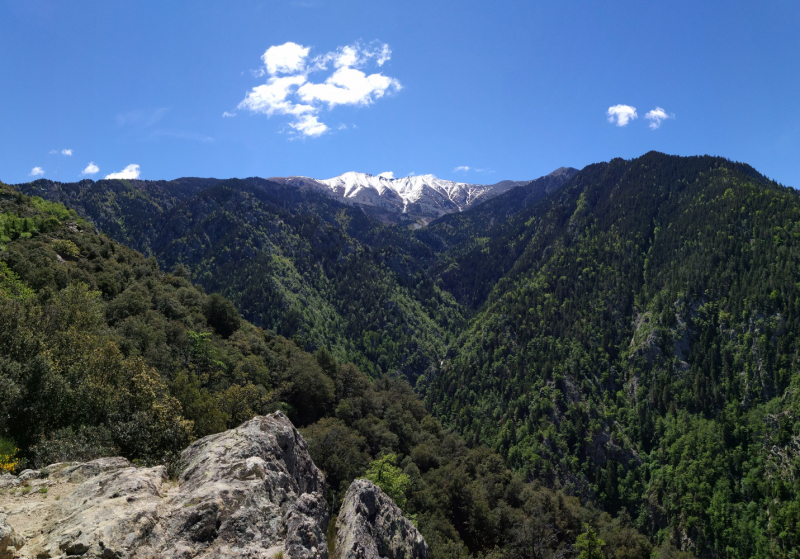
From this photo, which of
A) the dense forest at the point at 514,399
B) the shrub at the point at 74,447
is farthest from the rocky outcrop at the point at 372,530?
the shrub at the point at 74,447

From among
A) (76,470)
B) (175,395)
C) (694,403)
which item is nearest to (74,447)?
(76,470)

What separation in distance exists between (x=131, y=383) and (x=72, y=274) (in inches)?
1536

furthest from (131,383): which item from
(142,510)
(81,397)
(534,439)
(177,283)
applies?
(534,439)

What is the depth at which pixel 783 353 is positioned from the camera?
137 metres

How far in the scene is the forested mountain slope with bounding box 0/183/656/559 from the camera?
27.0 metres

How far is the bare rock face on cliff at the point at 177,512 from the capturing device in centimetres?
1510

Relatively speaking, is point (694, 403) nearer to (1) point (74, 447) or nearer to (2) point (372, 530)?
(2) point (372, 530)

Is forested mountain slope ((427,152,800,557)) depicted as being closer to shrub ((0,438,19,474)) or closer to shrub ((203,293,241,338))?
shrub ((203,293,241,338))

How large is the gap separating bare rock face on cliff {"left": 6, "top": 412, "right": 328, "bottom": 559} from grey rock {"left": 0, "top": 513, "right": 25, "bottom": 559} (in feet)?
1.66

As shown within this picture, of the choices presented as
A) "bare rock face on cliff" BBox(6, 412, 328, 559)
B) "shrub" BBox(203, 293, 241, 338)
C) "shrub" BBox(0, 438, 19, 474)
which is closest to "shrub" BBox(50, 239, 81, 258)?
"shrub" BBox(203, 293, 241, 338)

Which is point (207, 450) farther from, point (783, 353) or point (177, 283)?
point (783, 353)

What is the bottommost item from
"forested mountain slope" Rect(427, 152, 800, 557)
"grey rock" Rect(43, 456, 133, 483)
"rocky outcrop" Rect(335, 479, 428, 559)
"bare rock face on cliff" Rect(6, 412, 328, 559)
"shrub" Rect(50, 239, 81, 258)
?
"forested mountain slope" Rect(427, 152, 800, 557)

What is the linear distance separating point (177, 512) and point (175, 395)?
26.3 meters

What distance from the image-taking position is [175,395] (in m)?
40.5
